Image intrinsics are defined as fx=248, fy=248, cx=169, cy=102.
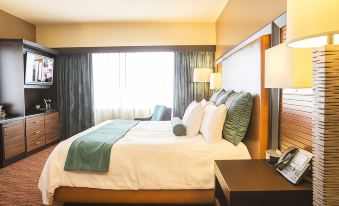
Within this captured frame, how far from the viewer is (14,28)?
4961 mm

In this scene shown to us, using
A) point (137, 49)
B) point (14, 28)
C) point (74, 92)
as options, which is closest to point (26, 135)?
point (74, 92)

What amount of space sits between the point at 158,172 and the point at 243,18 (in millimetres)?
2247

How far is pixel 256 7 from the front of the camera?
267 cm

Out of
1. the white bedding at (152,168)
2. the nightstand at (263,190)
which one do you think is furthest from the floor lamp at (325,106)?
the white bedding at (152,168)

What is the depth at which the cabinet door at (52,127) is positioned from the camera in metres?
5.14

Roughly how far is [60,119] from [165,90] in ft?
8.35

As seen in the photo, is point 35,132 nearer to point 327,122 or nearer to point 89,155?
point 89,155

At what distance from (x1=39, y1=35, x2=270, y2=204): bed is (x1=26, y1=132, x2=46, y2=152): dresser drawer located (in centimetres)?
242

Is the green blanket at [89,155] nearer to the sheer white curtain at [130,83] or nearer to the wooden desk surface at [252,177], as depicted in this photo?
the wooden desk surface at [252,177]

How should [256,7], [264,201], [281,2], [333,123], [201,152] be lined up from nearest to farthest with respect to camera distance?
[333,123], [264,201], [281,2], [201,152], [256,7]

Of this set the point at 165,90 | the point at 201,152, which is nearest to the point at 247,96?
A: the point at 201,152

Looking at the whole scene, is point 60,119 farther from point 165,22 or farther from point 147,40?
point 165,22

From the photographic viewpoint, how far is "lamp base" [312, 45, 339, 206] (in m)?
1.02

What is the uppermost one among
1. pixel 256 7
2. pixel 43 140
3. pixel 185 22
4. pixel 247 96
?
pixel 185 22
